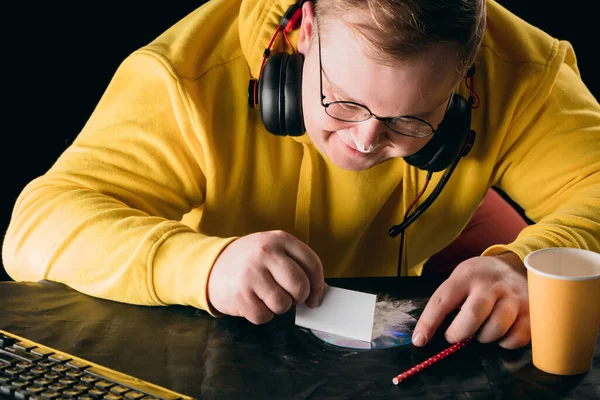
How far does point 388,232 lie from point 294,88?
405 mm

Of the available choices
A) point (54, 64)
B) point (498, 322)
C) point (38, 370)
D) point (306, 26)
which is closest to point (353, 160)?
point (306, 26)

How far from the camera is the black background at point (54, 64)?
1409 mm

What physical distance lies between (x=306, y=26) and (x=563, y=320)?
529 mm

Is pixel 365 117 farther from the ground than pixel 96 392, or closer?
farther from the ground

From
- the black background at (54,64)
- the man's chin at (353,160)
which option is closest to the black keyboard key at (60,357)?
the man's chin at (353,160)

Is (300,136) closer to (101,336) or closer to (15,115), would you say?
(101,336)

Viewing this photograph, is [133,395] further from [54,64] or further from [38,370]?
[54,64]

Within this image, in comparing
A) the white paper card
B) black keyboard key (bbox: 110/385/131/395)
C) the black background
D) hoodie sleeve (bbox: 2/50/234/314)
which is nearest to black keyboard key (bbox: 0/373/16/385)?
black keyboard key (bbox: 110/385/131/395)

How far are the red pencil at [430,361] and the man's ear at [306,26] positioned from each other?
17.9 inches

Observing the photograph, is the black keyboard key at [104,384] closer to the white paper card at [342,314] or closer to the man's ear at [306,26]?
the white paper card at [342,314]

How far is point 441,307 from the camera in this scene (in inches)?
38.2

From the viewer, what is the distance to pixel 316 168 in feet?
4.32

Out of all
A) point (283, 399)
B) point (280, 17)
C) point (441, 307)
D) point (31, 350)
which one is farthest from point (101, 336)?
point (280, 17)

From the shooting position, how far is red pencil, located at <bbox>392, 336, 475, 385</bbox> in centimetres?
85
